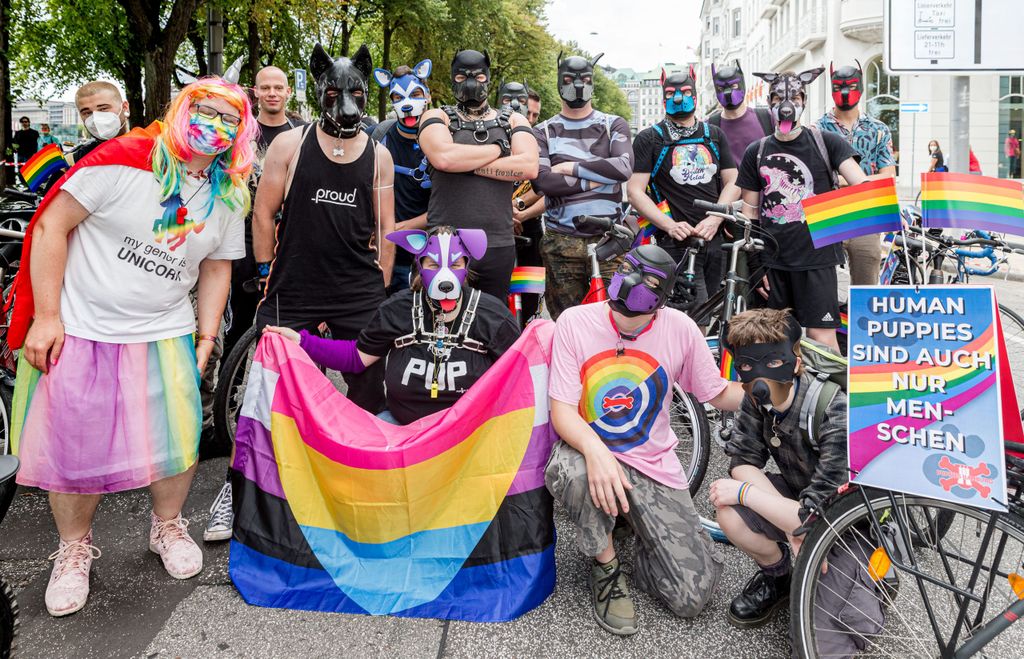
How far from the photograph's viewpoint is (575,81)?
4.78 metres

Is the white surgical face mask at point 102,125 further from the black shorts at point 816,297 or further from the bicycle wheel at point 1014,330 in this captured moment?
the bicycle wheel at point 1014,330

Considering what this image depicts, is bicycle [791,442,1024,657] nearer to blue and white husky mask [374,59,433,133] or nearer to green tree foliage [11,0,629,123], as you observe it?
blue and white husky mask [374,59,433,133]

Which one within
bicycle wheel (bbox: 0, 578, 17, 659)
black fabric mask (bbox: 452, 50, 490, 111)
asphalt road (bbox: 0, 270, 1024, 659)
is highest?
black fabric mask (bbox: 452, 50, 490, 111)

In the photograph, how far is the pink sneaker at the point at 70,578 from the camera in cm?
298

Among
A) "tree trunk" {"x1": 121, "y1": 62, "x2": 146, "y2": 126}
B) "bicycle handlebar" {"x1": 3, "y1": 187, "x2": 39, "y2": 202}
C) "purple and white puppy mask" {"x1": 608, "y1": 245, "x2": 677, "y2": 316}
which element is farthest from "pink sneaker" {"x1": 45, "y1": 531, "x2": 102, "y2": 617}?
"tree trunk" {"x1": 121, "y1": 62, "x2": 146, "y2": 126}

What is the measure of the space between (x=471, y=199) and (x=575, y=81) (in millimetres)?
1183

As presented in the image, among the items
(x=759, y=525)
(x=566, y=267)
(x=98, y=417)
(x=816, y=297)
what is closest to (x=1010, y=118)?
(x=816, y=297)

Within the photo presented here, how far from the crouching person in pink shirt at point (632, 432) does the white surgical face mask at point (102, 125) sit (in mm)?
2464

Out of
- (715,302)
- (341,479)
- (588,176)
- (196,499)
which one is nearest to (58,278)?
(341,479)

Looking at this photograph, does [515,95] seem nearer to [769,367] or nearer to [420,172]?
[420,172]

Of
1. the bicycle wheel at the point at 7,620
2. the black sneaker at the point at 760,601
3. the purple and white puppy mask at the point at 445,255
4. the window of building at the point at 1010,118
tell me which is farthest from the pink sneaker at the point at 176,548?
the window of building at the point at 1010,118

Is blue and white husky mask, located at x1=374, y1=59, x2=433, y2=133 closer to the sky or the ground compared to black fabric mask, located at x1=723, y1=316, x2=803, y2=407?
closer to the sky

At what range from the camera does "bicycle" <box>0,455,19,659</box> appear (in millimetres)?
2116

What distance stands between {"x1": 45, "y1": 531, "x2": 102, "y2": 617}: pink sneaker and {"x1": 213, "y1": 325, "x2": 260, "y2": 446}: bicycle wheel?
3.62ft
